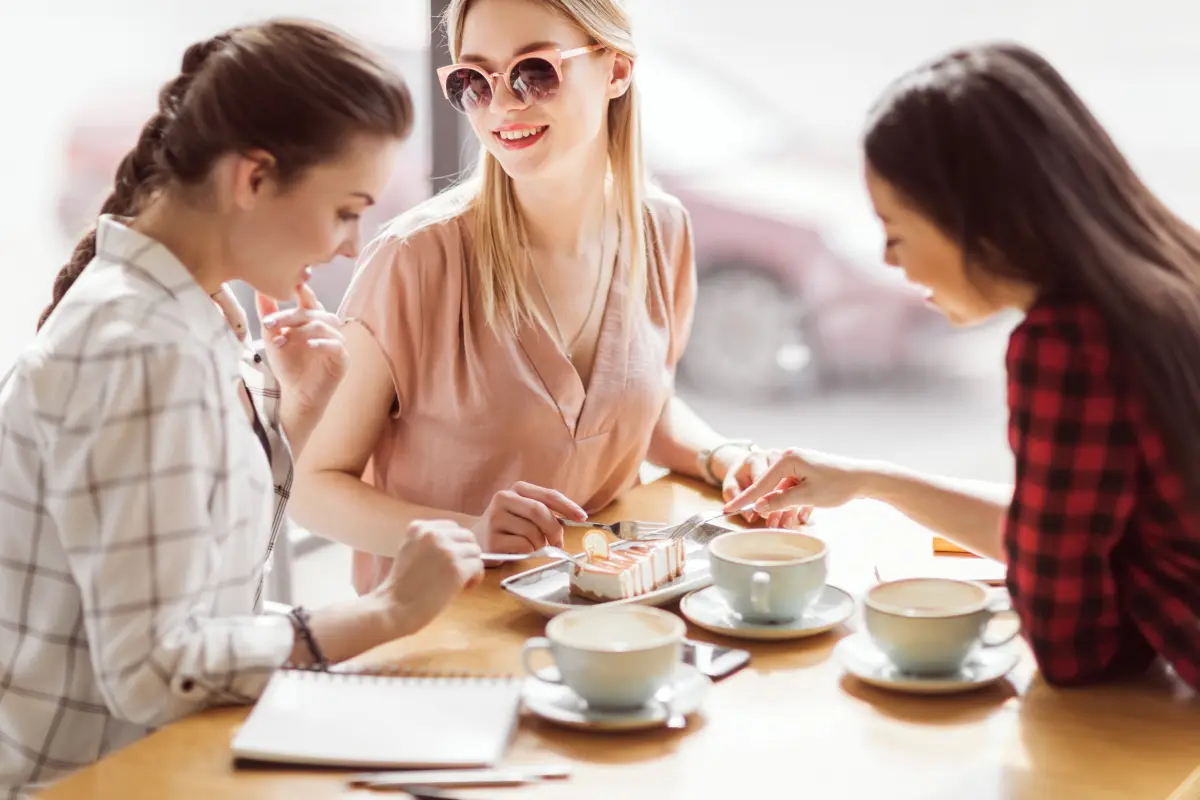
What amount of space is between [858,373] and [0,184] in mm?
3058

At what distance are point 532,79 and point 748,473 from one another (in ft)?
2.17

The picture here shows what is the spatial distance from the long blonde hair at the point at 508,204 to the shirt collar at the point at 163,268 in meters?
0.71

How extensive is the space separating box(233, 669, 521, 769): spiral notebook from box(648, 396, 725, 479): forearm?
0.86 metres

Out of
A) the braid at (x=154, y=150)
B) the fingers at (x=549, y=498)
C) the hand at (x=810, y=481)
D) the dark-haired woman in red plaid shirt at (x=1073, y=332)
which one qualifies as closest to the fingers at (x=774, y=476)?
the hand at (x=810, y=481)

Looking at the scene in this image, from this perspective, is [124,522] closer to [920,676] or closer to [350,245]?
[350,245]

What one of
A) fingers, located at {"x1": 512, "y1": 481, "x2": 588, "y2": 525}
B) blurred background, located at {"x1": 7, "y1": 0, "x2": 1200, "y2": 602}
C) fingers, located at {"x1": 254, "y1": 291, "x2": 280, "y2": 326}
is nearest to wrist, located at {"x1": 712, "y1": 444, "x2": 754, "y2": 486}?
fingers, located at {"x1": 512, "y1": 481, "x2": 588, "y2": 525}

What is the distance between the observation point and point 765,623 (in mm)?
1460

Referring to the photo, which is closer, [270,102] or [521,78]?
[270,102]

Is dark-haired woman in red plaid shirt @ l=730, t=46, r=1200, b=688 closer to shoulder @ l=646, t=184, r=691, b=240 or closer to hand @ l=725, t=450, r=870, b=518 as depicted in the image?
hand @ l=725, t=450, r=870, b=518

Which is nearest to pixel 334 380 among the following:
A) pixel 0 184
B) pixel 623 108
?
pixel 623 108

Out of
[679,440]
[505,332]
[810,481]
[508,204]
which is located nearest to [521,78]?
[508,204]

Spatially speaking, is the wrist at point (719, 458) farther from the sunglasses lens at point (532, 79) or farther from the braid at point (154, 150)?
the braid at point (154, 150)

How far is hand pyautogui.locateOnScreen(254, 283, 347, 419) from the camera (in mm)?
1689

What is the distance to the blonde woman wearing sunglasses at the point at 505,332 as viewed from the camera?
1.99m
